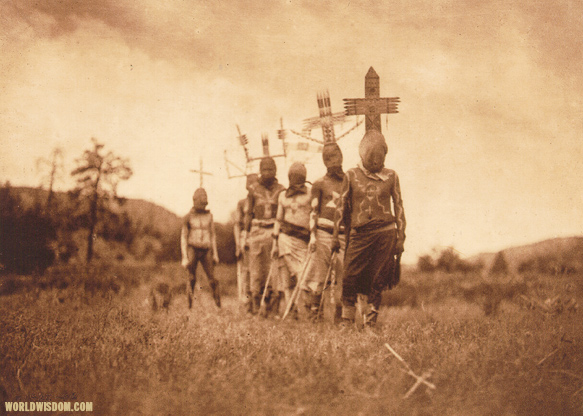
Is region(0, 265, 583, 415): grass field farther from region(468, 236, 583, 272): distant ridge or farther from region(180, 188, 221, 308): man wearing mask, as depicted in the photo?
region(180, 188, 221, 308): man wearing mask

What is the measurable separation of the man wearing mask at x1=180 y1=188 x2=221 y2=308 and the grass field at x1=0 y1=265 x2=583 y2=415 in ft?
5.66

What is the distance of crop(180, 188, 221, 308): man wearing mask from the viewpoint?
8039mm

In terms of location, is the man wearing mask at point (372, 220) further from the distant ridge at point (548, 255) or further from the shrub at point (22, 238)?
the shrub at point (22, 238)

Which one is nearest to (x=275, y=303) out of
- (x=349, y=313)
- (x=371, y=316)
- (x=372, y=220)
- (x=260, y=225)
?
(x=260, y=225)

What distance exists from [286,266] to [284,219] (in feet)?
2.16

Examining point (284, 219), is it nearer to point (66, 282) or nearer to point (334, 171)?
point (334, 171)

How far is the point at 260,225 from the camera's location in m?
8.44

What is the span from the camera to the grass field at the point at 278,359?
4.79m

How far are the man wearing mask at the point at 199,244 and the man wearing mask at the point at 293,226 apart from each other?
42.2 inches

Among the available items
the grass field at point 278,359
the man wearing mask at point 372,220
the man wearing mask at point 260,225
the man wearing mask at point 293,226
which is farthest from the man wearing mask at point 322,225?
the man wearing mask at point 260,225

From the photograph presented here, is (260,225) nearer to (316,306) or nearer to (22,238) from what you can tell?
(316,306)

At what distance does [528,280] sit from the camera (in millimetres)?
6949

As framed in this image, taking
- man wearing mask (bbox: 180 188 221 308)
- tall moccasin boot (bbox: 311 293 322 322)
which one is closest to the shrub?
man wearing mask (bbox: 180 188 221 308)

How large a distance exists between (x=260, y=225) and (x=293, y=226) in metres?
0.91
